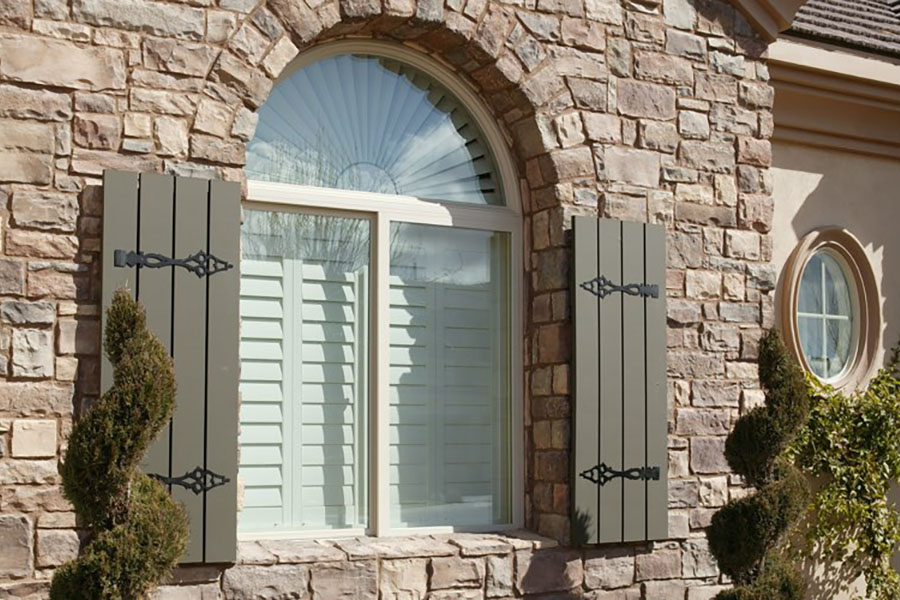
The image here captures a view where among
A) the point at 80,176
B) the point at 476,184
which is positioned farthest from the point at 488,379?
the point at 80,176

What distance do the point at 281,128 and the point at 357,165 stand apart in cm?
45

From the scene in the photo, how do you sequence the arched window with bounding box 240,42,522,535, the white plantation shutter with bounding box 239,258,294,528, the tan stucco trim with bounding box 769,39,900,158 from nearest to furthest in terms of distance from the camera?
1. the white plantation shutter with bounding box 239,258,294,528
2. the arched window with bounding box 240,42,522,535
3. the tan stucco trim with bounding box 769,39,900,158

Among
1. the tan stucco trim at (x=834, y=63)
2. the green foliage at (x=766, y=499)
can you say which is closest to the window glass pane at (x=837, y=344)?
the tan stucco trim at (x=834, y=63)

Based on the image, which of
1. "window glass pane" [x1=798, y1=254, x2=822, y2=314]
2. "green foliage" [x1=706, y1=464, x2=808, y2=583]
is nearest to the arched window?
"green foliage" [x1=706, y1=464, x2=808, y2=583]

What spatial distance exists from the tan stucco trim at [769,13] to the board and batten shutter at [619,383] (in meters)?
1.50

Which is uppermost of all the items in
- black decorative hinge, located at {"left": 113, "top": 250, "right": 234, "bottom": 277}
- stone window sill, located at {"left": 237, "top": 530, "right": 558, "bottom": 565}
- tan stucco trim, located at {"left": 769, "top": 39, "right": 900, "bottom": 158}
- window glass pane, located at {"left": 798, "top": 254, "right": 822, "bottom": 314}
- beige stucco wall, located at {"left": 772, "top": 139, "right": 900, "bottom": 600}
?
tan stucco trim, located at {"left": 769, "top": 39, "right": 900, "bottom": 158}

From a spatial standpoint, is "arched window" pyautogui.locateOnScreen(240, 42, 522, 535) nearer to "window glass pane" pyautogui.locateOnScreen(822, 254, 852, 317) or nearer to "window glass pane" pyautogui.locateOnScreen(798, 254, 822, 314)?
"window glass pane" pyautogui.locateOnScreen(798, 254, 822, 314)

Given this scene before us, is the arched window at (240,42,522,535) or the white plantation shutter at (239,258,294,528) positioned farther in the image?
the arched window at (240,42,522,535)

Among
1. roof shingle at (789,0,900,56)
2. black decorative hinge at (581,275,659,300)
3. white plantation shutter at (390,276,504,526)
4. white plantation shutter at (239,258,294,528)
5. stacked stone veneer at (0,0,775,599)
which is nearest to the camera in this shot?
stacked stone veneer at (0,0,775,599)

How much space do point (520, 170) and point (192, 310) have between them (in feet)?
7.14

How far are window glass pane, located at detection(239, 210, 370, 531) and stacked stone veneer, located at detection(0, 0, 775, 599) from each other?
0.40 meters

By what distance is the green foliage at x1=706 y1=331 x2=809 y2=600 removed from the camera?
6570mm

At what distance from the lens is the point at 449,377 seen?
7000 millimetres

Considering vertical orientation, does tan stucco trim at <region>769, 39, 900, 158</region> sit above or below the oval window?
above
